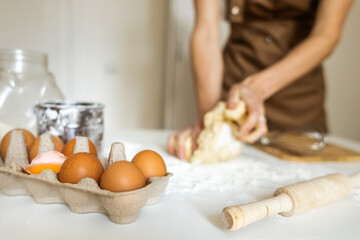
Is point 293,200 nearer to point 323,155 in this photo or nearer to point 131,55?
point 323,155

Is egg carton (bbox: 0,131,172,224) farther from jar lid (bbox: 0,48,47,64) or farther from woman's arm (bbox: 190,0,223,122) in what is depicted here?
woman's arm (bbox: 190,0,223,122)

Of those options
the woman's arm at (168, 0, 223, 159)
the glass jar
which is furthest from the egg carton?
the woman's arm at (168, 0, 223, 159)

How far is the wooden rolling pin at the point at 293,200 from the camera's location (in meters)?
0.35

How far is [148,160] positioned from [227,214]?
0.46 feet

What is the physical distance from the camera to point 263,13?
1.21 m

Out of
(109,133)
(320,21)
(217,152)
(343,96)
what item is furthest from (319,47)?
(343,96)

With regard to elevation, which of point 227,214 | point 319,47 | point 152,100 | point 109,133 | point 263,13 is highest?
point 263,13

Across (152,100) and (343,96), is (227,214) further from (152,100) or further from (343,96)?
(343,96)

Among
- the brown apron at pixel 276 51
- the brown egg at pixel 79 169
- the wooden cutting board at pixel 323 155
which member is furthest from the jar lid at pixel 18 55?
the brown apron at pixel 276 51

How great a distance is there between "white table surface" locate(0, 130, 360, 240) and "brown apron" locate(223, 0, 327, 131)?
32.8 inches

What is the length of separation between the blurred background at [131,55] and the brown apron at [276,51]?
2.37 ft

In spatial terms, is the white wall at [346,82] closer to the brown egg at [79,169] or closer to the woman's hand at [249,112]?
the woman's hand at [249,112]

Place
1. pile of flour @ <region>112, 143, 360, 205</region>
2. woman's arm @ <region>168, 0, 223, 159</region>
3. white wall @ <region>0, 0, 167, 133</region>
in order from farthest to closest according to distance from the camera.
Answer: white wall @ <region>0, 0, 167, 133</region> < woman's arm @ <region>168, 0, 223, 159</region> < pile of flour @ <region>112, 143, 360, 205</region>

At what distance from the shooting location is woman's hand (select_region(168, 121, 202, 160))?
2.36 ft
